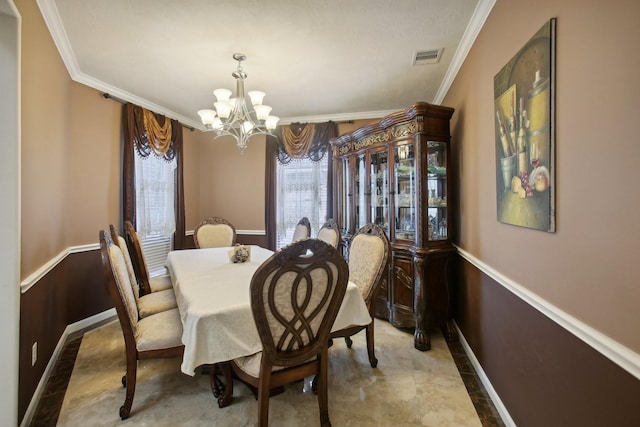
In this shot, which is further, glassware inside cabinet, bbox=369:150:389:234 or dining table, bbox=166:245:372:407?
glassware inside cabinet, bbox=369:150:389:234

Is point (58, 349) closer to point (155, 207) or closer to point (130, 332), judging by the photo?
point (130, 332)

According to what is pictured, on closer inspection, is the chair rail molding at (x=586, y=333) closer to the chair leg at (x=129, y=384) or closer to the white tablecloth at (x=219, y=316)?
the white tablecloth at (x=219, y=316)

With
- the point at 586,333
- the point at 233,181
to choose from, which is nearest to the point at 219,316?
the point at 586,333

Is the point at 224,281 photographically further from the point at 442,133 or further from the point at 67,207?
the point at 442,133

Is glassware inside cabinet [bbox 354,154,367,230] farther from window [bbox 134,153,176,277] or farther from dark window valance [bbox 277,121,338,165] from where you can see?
window [bbox 134,153,176,277]

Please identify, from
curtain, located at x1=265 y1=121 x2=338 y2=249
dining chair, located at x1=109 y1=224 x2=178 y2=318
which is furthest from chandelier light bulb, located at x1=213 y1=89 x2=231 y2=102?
curtain, located at x1=265 y1=121 x2=338 y2=249

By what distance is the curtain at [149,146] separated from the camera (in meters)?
3.25

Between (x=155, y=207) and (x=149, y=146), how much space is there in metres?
0.78

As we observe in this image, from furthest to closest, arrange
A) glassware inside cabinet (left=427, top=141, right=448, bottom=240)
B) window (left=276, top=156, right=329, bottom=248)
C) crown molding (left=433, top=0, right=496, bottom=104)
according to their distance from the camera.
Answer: window (left=276, top=156, right=329, bottom=248) → glassware inside cabinet (left=427, top=141, right=448, bottom=240) → crown molding (left=433, top=0, right=496, bottom=104)

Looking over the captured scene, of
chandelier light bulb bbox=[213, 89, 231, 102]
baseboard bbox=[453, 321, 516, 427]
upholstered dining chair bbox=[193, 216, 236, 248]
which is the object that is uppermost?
chandelier light bulb bbox=[213, 89, 231, 102]

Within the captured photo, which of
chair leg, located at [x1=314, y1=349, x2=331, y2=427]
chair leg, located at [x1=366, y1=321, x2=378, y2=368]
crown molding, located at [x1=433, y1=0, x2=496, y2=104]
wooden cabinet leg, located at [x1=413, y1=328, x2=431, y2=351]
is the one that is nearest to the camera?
chair leg, located at [x1=314, y1=349, x2=331, y2=427]

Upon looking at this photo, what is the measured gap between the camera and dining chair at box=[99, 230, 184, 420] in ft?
5.10

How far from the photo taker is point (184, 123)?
13.5 ft

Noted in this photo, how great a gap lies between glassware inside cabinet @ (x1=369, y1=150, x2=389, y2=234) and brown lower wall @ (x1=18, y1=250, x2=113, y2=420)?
9.26ft
